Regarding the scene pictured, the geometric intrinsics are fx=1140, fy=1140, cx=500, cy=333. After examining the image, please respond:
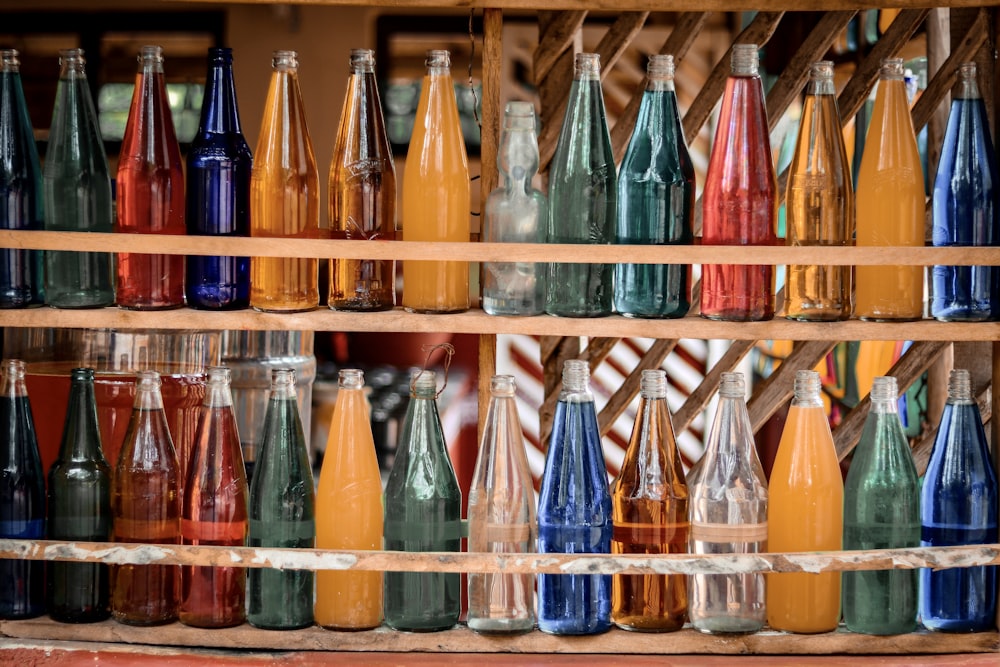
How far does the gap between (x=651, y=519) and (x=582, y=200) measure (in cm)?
36

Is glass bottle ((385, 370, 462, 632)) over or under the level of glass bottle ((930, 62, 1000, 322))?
under

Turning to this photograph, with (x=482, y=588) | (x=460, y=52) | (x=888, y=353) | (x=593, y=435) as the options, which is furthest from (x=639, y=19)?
(x=460, y=52)

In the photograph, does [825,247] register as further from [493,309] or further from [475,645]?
[475,645]

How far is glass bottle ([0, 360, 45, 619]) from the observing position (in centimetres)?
124

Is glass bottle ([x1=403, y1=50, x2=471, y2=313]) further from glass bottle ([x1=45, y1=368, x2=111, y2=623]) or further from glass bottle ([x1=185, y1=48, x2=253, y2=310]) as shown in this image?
glass bottle ([x1=45, y1=368, x2=111, y2=623])

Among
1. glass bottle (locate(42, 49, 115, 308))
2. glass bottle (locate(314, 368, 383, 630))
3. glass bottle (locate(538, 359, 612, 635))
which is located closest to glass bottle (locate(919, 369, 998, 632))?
glass bottle (locate(538, 359, 612, 635))

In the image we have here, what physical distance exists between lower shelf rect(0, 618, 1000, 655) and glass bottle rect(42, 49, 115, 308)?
1.19 feet

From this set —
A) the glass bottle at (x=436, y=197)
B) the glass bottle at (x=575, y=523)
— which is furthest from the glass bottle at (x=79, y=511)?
the glass bottle at (x=575, y=523)

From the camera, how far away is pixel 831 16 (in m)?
1.81

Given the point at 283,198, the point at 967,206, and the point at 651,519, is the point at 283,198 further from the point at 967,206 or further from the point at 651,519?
the point at 967,206

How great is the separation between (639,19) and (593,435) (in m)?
0.98

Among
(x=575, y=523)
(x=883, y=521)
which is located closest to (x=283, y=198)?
(x=575, y=523)

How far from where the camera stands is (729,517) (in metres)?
1.26

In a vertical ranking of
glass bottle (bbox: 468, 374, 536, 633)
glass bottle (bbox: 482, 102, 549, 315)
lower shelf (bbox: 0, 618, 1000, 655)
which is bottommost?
lower shelf (bbox: 0, 618, 1000, 655)
